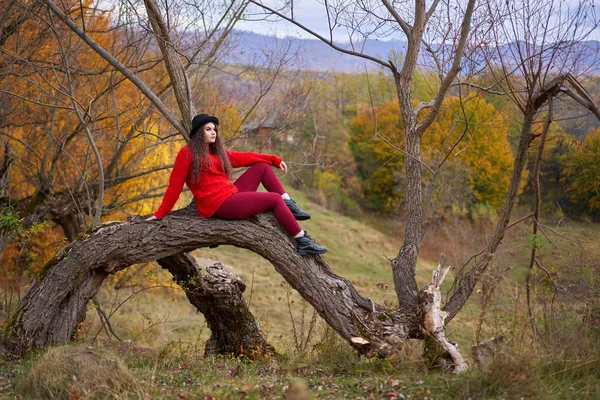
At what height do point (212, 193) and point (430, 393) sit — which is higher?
point (212, 193)

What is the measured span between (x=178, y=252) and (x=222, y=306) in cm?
128

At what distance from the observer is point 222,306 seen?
7.05m

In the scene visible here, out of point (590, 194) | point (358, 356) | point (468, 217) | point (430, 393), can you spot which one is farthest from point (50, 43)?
point (468, 217)

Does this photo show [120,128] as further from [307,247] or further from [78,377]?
[78,377]

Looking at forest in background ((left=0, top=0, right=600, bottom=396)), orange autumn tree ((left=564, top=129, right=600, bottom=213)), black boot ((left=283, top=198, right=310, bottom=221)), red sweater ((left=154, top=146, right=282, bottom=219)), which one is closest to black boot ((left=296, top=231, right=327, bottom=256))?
black boot ((left=283, top=198, right=310, bottom=221))

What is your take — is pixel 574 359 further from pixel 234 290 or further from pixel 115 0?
pixel 115 0

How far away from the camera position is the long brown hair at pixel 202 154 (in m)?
5.74

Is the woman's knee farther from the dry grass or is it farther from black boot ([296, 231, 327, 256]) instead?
the dry grass

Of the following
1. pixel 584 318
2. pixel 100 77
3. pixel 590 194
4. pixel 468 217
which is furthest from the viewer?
pixel 468 217

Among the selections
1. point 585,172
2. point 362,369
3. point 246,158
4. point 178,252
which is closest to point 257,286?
point 585,172

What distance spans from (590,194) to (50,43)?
447 inches

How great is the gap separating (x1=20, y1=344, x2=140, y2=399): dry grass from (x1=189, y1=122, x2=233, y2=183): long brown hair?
6.27 feet

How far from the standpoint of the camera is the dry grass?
4332mm

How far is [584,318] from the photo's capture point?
5180mm
